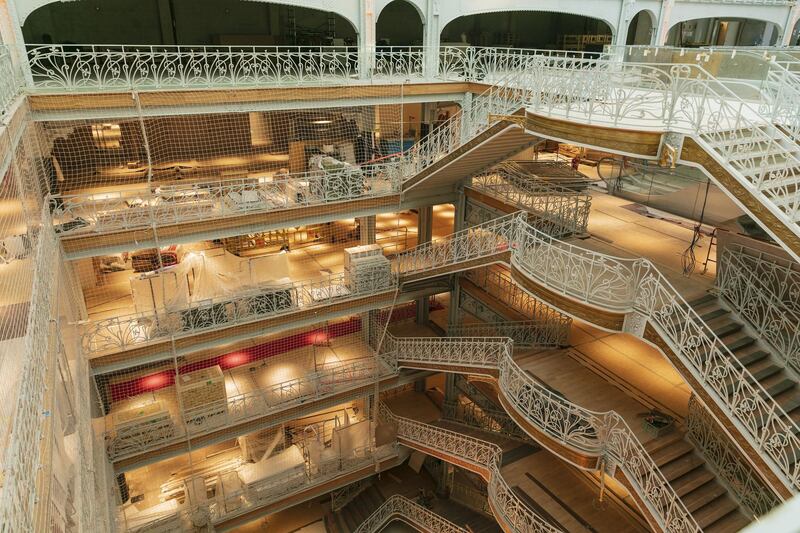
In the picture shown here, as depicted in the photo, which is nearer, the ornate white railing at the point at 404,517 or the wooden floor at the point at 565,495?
the wooden floor at the point at 565,495

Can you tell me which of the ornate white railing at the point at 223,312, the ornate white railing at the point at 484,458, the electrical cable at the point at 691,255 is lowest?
the ornate white railing at the point at 484,458

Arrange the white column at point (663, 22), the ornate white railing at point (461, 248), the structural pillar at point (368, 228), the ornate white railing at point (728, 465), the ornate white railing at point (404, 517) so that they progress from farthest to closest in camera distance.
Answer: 1. the white column at point (663, 22)
2. the structural pillar at point (368, 228)
3. the ornate white railing at point (404, 517)
4. the ornate white railing at point (461, 248)
5. the ornate white railing at point (728, 465)

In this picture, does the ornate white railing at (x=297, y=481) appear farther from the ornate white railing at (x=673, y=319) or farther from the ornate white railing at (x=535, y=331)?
the ornate white railing at (x=673, y=319)

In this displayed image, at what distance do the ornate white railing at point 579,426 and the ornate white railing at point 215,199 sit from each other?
4.48 metres

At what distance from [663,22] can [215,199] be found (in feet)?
44.9

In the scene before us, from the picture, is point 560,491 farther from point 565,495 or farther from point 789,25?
point 789,25

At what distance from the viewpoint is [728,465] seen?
8336 millimetres

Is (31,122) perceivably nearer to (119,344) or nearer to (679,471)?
(119,344)

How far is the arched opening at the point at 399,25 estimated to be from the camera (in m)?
17.4

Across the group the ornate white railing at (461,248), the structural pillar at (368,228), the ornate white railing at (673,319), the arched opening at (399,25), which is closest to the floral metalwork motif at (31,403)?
the ornate white railing at (673,319)

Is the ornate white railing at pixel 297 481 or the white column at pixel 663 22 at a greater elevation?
the white column at pixel 663 22

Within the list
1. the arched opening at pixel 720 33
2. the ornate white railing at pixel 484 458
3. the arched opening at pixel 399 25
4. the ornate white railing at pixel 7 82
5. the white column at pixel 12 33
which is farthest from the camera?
the arched opening at pixel 720 33

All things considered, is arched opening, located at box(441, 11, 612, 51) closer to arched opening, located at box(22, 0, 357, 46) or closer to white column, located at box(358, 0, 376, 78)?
arched opening, located at box(22, 0, 357, 46)

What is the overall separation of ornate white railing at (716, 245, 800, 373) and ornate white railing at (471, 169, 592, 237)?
333 centimetres
